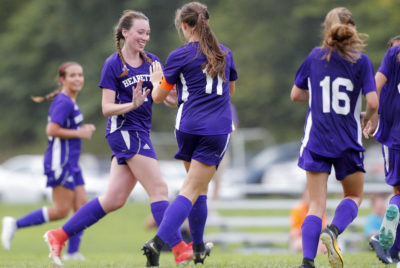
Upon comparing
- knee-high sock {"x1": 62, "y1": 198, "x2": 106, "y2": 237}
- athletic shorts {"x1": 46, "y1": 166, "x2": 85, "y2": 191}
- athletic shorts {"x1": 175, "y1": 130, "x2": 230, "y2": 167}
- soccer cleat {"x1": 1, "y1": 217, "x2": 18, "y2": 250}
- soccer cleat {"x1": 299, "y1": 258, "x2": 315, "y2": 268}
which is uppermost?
athletic shorts {"x1": 175, "y1": 130, "x2": 230, "y2": 167}

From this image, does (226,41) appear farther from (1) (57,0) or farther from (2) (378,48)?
(1) (57,0)

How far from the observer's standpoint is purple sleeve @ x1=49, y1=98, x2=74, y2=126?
8.02 meters

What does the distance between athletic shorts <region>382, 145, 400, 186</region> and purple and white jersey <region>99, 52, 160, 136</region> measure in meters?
2.06

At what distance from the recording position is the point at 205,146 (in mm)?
5594

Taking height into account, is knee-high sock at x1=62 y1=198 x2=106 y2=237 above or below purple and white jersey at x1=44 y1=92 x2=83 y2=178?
below

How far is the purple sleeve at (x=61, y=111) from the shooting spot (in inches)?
316

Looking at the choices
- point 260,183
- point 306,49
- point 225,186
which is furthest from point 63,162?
point 306,49

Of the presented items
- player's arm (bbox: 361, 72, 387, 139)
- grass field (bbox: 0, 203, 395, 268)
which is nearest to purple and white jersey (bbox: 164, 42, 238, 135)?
player's arm (bbox: 361, 72, 387, 139)

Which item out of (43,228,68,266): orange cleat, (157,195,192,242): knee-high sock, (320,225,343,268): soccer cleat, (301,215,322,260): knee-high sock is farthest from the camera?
(43,228,68,266): orange cleat

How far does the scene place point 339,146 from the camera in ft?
17.5

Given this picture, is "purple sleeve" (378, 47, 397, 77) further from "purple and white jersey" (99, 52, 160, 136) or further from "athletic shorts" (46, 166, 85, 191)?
"athletic shorts" (46, 166, 85, 191)

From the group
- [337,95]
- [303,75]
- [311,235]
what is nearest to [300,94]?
[303,75]

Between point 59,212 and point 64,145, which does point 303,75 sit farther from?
point 59,212

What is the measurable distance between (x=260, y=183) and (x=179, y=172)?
3.46 metres
